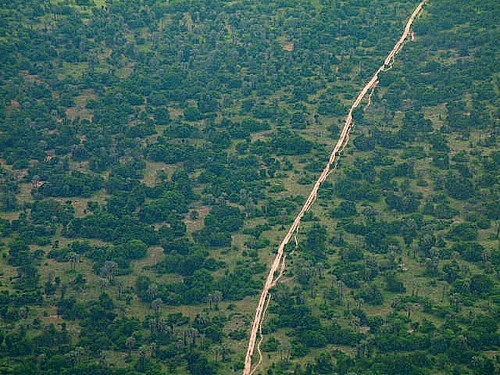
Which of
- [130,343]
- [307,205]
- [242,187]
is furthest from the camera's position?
[242,187]

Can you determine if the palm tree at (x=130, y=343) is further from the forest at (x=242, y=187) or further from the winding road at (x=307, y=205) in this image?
the winding road at (x=307, y=205)

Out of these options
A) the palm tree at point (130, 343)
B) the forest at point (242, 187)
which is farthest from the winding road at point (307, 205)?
the palm tree at point (130, 343)

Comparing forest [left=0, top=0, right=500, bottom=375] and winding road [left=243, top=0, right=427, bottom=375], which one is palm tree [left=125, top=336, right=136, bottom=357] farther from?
winding road [left=243, top=0, right=427, bottom=375]

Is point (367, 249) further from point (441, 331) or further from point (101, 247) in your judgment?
point (101, 247)

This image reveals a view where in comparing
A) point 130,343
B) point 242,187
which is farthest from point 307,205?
point 130,343

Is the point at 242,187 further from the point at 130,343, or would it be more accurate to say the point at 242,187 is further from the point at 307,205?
the point at 130,343

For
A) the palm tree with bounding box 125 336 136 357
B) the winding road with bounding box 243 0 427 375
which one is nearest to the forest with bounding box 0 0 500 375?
the palm tree with bounding box 125 336 136 357
